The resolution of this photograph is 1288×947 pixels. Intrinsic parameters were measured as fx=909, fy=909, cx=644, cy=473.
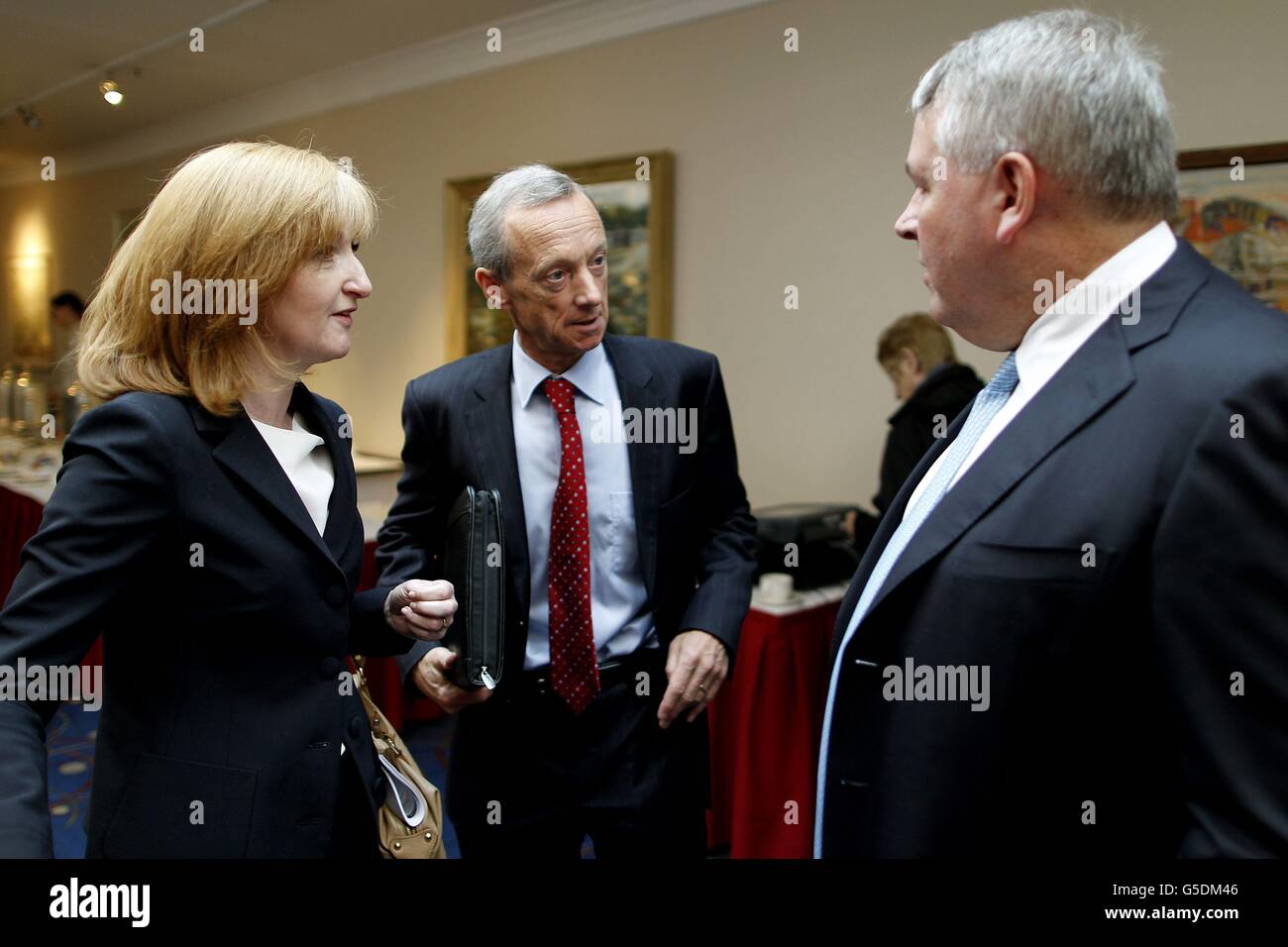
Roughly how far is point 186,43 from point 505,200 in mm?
5285

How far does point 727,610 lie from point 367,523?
9.33 feet

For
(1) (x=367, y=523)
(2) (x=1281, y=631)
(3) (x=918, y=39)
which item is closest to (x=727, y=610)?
(2) (x=1281, y=631)

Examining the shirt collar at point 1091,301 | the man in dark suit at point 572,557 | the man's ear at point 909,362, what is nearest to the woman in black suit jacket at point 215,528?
the man in dark suit at point 572,557

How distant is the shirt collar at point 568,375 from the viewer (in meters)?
1.72

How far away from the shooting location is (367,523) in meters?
4.16

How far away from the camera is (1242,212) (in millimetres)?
3158

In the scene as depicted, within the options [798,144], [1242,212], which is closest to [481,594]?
[1242,212]

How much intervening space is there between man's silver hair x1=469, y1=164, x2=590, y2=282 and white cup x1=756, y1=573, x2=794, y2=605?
1615 millimetres

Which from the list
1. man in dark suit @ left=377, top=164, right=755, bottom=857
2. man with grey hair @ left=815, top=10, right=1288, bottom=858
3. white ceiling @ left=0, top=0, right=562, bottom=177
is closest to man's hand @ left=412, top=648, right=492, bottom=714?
man in dark suit @ left=377, top=164, right=755, bottom=857

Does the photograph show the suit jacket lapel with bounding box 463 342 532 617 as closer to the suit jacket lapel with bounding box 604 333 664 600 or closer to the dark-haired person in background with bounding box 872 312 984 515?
the suit jacket lapel with bounding box 604 333 664 600

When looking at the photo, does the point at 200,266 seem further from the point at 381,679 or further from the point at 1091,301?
the point at 381,679

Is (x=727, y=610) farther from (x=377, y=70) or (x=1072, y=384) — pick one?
(x=377, y=70)

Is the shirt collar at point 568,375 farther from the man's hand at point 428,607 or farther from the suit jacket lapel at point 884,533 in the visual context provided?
the suit jacket lapel at point 884,533
